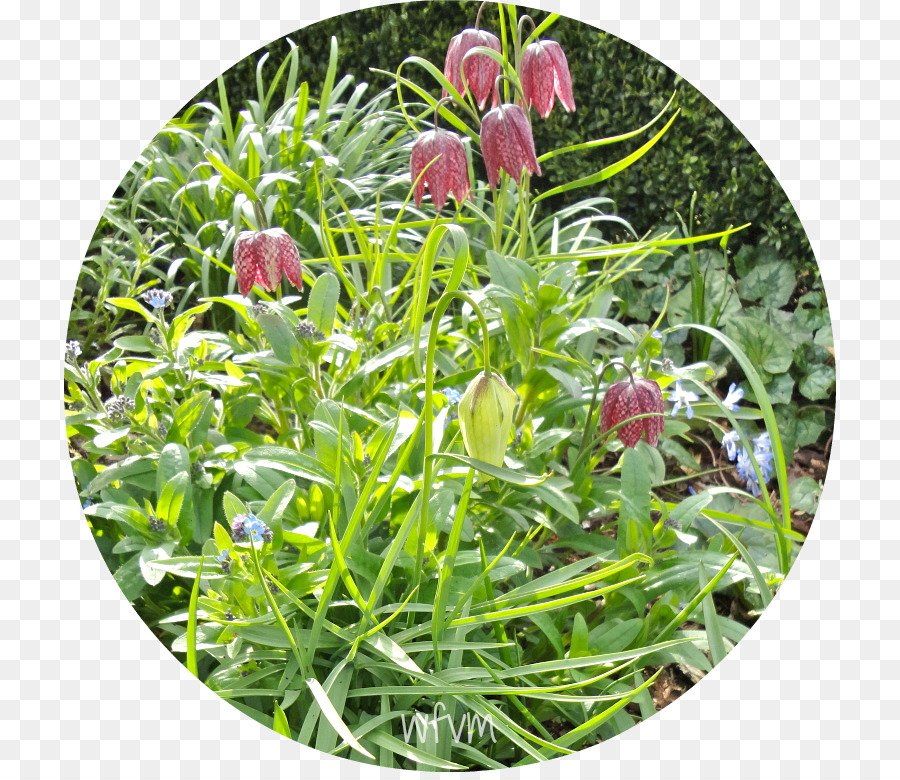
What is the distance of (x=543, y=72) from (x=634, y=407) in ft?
1.85

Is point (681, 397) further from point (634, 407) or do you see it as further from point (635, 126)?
point (635, 126)

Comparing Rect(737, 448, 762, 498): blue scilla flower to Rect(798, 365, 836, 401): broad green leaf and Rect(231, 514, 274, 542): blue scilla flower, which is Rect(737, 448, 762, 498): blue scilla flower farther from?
Rect(231, 514, 274, 542): blue scilla flower

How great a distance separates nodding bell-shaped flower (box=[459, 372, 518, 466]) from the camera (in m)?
0.83

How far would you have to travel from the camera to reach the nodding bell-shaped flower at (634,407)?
1.14m

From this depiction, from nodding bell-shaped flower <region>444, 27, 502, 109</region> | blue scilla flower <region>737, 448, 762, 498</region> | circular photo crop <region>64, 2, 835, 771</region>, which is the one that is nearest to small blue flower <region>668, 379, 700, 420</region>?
circular photo crop <region>64, 2, 835, 771</region>

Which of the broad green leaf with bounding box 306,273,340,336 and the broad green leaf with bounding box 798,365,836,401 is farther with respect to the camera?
the broad green leaf with bounding box 798,365,836,401

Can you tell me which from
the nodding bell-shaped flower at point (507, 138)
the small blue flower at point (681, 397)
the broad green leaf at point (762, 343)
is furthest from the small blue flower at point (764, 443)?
the nodding bell-shaped flower at point (507, 138)

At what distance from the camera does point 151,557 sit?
1118 mm

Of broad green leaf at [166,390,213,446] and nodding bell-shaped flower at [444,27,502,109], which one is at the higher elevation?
nodding bell-shaped flower at [444,27,502,109]

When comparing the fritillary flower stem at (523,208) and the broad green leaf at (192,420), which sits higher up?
the fritillary flower stem at (523,208)

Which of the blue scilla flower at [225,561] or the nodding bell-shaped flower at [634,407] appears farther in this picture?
the nodding bell-shaped flower at [634,407]

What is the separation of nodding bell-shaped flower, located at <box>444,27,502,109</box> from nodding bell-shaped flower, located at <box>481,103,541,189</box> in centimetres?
16

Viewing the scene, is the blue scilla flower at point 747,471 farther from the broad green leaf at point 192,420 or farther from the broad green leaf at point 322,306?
the broad green leaf at point 192,420

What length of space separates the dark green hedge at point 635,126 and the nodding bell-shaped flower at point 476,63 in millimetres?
369
